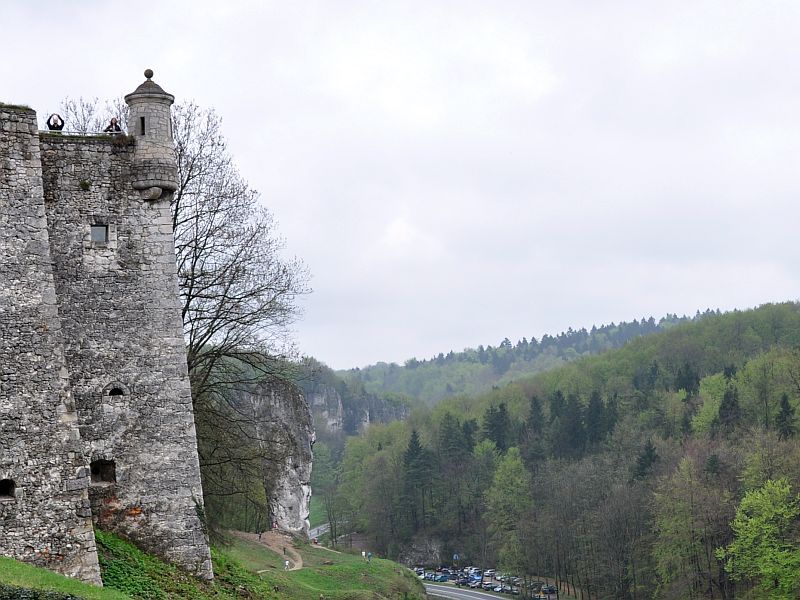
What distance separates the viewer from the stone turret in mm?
19609

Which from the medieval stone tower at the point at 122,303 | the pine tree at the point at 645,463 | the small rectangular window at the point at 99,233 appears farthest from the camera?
the pine tree at the point at 645,463

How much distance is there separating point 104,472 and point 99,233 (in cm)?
428

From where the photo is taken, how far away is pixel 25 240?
682 inches

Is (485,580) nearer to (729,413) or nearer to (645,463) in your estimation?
(645,463)

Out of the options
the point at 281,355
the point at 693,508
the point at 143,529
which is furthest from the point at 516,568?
the point at 143,529

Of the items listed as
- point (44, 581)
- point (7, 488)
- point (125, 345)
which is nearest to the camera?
point (44, 581)

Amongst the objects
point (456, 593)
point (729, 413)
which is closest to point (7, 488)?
point (456, 593)

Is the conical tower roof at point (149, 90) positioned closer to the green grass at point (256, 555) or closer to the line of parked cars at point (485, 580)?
the green grass at point (256, 555)

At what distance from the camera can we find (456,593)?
254 ft

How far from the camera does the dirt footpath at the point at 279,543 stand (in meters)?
47.8

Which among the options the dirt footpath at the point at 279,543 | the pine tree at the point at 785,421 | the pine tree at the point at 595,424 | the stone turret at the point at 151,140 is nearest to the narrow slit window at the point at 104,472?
the stone turret at the point at 151,140

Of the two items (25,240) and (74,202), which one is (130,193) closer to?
(74,202)

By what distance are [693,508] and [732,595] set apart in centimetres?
506

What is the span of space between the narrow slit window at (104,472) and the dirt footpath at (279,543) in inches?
1089
